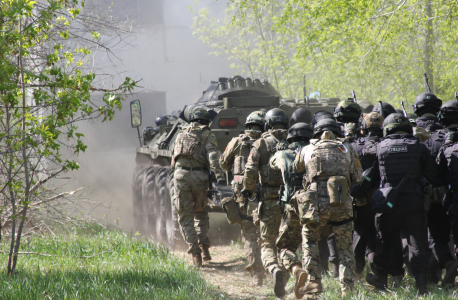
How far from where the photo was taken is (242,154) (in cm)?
578

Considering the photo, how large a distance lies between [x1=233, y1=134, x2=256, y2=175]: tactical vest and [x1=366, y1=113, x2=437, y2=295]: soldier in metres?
1.56

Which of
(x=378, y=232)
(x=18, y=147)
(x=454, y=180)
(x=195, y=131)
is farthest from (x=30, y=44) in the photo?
(x=454, y=180)

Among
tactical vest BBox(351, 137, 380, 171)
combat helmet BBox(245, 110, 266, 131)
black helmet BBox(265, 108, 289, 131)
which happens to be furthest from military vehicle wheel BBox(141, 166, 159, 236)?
tactical vest BBox(351, 137, 380, 171)

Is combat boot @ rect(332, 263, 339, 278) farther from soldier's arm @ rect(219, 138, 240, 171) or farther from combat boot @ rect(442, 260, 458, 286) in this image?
soldier's arm @ rect(219, 138, 240, 171)

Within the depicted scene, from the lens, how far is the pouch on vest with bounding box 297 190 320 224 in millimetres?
4477

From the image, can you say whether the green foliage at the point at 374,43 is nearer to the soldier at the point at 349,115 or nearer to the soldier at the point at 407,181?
the soldier at the point at 349,115

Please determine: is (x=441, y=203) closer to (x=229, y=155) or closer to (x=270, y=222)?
(x=270, y=222)

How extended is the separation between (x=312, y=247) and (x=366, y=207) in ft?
3.50

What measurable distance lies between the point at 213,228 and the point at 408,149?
4.31 m

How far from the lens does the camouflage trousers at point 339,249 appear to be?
14.8 feet

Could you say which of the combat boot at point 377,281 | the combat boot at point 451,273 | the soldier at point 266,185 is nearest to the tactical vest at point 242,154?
the soldier at point 266,185

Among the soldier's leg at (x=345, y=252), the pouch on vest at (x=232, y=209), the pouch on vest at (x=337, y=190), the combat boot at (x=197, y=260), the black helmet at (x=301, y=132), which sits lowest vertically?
the combat boot at (x=197, y=260)

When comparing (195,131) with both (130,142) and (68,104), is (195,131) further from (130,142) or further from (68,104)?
(130,142)

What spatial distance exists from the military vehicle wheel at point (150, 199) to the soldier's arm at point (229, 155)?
3.32 m
